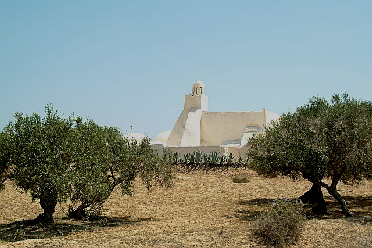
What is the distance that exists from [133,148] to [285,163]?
24.4 ft

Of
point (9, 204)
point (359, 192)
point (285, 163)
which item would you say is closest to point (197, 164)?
point (359, 192)

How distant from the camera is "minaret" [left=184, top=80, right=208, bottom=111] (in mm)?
61781

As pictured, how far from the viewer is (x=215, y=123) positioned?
60.6 meters

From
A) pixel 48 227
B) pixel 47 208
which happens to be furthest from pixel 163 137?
pixel 48 227

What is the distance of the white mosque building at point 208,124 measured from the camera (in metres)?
58.6

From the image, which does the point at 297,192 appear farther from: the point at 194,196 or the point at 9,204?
the point at 9,204

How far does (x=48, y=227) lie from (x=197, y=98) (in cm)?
4299

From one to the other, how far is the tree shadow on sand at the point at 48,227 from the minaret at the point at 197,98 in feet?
128

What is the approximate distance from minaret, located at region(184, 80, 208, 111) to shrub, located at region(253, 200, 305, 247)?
149 feet

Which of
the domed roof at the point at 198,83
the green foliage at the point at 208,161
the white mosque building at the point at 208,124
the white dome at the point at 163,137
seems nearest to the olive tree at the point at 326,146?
the green foliage at the point at 208,161

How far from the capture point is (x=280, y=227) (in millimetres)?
16156

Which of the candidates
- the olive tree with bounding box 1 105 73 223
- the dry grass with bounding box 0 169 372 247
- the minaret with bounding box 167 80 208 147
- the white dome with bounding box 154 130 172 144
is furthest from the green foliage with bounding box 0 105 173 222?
the white dome with bounding box 154 130 172 144

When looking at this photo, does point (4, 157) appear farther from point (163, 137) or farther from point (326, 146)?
point (163, 137)

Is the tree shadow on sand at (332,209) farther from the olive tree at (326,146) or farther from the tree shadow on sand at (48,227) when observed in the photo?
the tree shadow on sand at (48,227)
